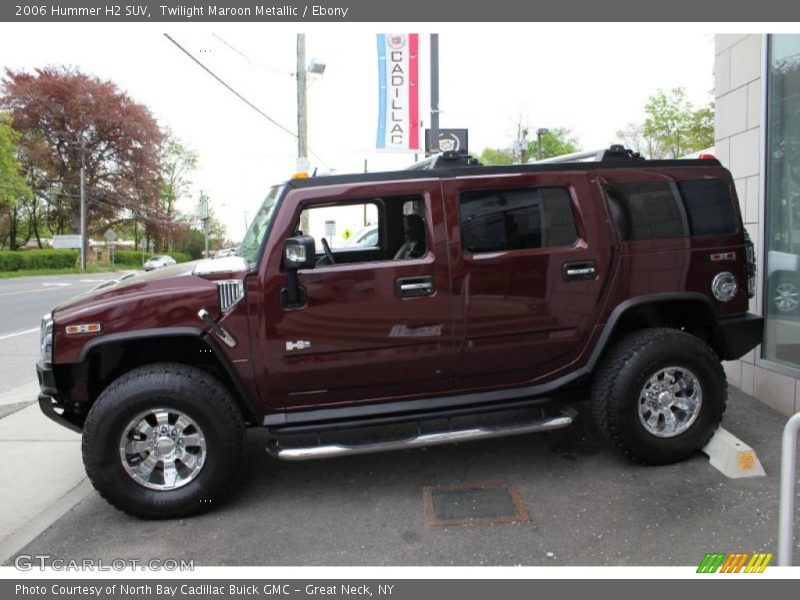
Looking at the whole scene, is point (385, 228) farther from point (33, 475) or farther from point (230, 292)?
point (33, 475)

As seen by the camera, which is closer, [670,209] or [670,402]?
[670,402]

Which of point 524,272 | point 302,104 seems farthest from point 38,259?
point 524,272

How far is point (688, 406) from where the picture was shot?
13.8 ft

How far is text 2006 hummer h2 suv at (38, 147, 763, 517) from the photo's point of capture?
368 centimetres

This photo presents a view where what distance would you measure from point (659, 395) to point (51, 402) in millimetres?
3984

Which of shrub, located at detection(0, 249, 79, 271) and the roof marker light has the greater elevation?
shrub, located at detection(0, 249, 79, 271)

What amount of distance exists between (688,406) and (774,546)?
3.68 feet

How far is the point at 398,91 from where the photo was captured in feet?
36.7

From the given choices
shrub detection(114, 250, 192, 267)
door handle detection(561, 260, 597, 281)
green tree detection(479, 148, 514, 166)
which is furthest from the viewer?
shrub detection(114, 250, 192, 267)

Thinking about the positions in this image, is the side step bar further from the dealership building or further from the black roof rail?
the dealership building

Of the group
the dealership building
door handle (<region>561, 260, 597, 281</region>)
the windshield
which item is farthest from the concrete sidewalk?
the dealership building

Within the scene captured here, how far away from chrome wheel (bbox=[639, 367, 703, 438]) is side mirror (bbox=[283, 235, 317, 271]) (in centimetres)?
242
